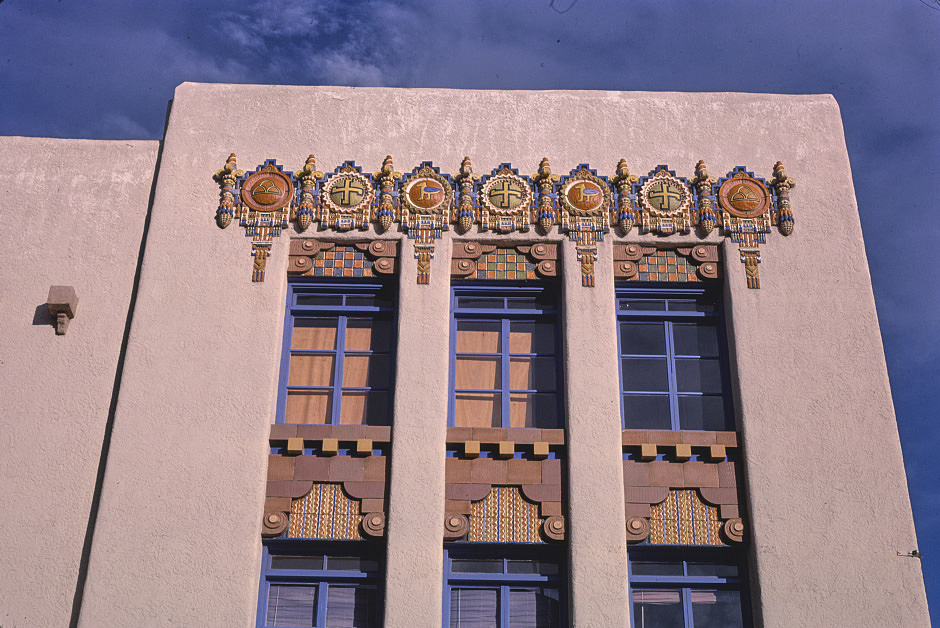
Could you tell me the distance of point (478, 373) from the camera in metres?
12.4

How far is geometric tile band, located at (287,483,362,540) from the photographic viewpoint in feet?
36.9

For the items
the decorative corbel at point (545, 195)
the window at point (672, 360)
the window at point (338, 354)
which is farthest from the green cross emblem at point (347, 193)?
the window at point (672, 360)

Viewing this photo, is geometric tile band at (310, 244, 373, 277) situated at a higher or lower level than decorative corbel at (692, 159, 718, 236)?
lower

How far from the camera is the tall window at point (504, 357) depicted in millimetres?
12148

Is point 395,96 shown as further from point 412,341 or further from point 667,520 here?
point 667,520

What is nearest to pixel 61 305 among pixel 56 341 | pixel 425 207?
pixel 56 341

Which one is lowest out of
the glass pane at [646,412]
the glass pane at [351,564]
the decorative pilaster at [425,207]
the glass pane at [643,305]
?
the glass pane at [351,564]

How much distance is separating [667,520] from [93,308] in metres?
6.45

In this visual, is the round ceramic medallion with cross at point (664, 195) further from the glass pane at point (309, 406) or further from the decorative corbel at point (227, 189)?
the decorative corbel at point (227, 189)

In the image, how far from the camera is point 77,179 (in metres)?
13.4

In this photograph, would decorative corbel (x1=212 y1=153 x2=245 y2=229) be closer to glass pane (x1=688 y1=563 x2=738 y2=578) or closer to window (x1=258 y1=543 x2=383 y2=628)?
window (x1=258 y1=543 x2=383 y2=628)

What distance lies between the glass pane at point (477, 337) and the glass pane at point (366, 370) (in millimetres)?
818

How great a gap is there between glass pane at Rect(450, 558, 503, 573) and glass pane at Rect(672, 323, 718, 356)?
120 inches

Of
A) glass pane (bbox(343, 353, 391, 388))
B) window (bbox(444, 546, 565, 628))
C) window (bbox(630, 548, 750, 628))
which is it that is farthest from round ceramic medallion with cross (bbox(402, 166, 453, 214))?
window (bbox(630, 548, 750, 628))
